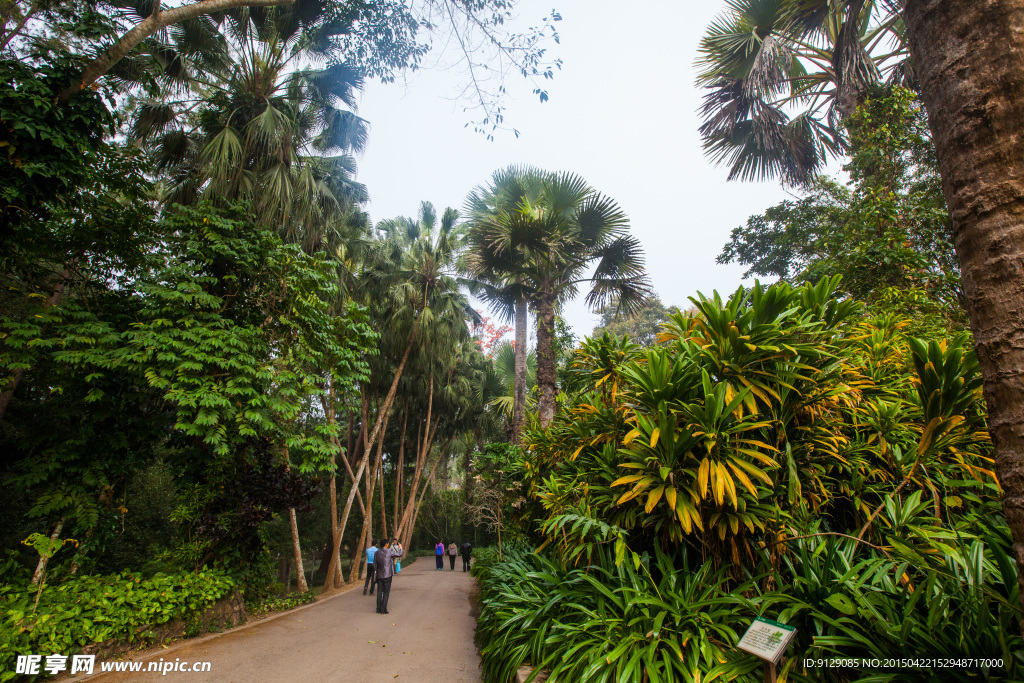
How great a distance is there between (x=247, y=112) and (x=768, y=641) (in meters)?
11.1

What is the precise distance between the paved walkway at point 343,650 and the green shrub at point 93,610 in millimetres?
369

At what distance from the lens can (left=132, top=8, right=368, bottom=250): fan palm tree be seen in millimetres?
8422

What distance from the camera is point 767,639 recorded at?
2.13 m

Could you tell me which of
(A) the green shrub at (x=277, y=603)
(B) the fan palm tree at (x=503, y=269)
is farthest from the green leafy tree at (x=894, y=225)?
(A) the green shrub at (x=277, y=603)

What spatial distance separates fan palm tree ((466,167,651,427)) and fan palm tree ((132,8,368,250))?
153 inches

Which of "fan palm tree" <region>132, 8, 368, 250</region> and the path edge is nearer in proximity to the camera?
the path edge

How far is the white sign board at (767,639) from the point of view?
206 centimetres

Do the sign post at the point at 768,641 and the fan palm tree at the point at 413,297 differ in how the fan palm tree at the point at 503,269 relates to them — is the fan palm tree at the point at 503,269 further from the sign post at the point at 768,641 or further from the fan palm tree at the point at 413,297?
the sign post at the point at 768,641

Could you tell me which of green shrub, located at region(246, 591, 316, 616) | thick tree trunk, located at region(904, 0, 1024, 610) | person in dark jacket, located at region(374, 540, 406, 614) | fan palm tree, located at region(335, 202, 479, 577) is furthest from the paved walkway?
fan palm tree, located at region(335, 202, 479, 577)

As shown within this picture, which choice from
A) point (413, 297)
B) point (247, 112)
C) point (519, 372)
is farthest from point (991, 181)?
point (413, 297)

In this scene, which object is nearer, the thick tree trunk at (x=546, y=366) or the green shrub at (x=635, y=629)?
the green shrub at (x=635, y=629)

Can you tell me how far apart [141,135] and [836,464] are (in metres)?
12.6

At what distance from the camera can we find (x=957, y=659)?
1938 millimetres

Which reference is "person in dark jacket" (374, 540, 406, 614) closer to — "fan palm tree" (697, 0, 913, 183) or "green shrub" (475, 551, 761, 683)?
"green shrub" (475, 551, 761, 683)
